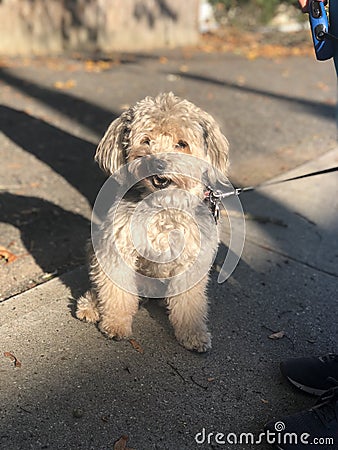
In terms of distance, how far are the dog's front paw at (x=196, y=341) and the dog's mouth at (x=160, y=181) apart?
0.86 metres

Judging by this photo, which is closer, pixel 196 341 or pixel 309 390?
pixel 309 390

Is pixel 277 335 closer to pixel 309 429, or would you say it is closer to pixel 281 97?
pixel 309 429

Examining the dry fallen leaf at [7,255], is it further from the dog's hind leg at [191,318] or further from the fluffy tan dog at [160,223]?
the dog's hind leg at [191,318]

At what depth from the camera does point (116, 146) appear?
3.59 m

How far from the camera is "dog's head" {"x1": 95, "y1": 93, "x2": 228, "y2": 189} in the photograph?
3434 mm

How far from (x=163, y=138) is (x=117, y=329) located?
44.6 inches

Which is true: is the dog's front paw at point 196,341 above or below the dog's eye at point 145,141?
below

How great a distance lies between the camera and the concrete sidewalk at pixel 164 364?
288 cm

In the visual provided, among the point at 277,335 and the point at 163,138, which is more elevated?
the point at 163,138

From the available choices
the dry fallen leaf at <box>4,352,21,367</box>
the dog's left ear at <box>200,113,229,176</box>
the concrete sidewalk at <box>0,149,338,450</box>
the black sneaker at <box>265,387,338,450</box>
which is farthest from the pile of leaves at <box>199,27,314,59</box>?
the black sneaker at <box>265,387,338,450</box>

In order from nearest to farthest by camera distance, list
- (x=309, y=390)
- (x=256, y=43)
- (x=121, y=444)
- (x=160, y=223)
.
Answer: (x=121, y=444)
(x=309, y=390)
(x=160, y=223)
(x=256, y=43)

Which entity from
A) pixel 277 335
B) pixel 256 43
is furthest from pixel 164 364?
pixel 256 43

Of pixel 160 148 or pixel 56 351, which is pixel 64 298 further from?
pixel 160 148

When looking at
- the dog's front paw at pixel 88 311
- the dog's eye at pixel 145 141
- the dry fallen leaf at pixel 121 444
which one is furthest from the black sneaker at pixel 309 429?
the dog's eye at pixel 145 141
